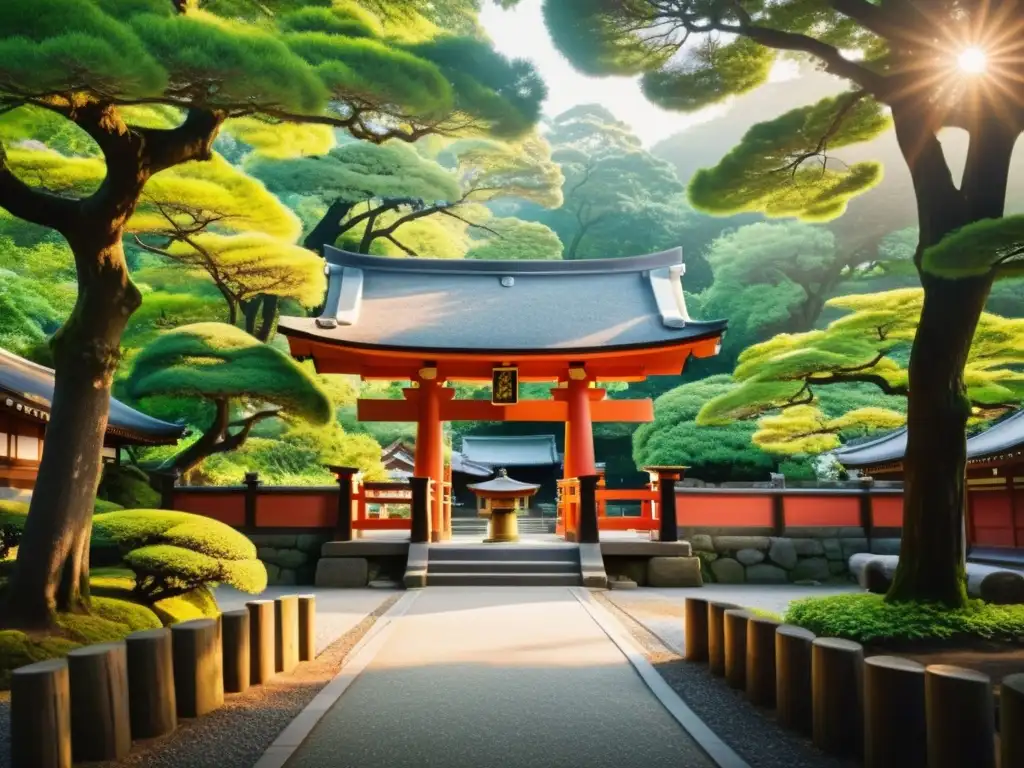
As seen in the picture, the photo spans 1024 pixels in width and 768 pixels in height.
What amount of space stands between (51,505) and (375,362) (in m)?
8.70

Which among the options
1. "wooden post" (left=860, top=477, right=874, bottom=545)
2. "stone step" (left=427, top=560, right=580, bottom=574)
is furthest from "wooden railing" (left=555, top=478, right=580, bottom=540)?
"wooden post" (left=860, top=477, right=874, bottom=545)

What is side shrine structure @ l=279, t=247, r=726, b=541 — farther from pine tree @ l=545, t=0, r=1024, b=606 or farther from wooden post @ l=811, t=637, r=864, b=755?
wooden post @ l=811, t=637, r=864, b=755

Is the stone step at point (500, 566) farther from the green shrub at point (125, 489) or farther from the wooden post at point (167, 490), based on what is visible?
the green shrub at point (125, 489)

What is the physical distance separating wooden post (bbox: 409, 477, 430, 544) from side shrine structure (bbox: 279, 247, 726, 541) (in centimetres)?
78

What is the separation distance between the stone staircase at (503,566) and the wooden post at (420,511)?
0.27m

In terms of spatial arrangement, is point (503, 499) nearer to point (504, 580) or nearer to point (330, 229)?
point (504, 580)

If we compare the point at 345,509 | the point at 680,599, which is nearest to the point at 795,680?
the point at 680,599

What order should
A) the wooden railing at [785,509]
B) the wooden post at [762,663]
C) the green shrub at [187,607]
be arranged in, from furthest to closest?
the wooden railing at [785,509] → the green shrub at [187,607] → the wooden post at [762,663]

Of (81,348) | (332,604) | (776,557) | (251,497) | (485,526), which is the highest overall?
(81,348)

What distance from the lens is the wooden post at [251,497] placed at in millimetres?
13609

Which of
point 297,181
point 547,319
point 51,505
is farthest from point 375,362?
point 297,181

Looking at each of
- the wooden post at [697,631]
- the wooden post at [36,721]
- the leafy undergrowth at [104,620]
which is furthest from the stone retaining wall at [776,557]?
the wooden post at [36,721]

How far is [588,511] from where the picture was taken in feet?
42.5

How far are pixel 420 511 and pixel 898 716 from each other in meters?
10.0
